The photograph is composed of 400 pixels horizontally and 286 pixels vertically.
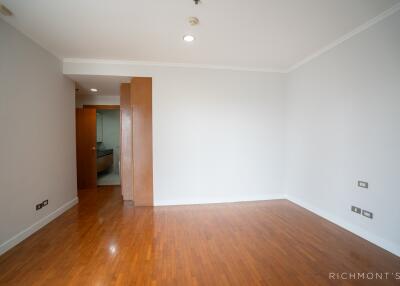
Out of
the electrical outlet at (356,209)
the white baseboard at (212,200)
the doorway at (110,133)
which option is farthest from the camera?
the doorway at (110,133)

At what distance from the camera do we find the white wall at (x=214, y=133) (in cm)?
386

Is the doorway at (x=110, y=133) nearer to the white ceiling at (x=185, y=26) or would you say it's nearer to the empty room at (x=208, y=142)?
Result: the empty room at (x=208, y=142)

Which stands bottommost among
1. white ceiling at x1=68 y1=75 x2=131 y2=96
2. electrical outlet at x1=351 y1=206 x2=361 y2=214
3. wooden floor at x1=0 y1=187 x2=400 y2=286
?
wooden floor at x1=0 y1=187 x2=400 y2=286

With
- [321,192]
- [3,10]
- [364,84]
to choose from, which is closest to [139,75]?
[3,10]

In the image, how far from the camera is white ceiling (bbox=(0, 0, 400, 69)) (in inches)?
84.6

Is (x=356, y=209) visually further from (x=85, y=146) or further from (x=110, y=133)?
(x=110, y=133)

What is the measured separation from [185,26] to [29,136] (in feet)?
8.48

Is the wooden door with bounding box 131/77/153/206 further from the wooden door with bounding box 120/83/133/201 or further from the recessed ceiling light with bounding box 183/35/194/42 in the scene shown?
the recessed ceiling light with bounding box 183/35/194/42

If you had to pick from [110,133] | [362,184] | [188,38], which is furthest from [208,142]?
[110,133]

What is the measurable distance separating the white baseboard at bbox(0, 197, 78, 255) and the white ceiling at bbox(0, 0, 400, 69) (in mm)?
2628

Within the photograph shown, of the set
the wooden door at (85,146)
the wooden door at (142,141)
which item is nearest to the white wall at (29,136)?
the wooden door at (142,141)

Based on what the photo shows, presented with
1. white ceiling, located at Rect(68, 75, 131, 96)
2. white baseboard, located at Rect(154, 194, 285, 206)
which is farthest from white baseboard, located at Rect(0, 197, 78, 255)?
white ceiling, located at Rect(68, 75, 131, 96)

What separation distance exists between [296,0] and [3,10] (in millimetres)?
3165

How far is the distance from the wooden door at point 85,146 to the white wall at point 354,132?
16.5 feet
